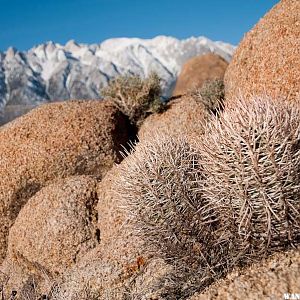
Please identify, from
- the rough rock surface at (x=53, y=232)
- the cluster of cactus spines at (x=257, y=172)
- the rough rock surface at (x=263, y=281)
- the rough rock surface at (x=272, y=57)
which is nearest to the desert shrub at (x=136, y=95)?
the rough rock surface at (x=272, y=57)

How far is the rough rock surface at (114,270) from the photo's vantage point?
751 cm

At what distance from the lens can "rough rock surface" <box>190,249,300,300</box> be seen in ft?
17.3

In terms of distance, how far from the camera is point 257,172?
5141mm

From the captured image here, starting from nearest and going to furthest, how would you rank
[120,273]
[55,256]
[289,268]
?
[289,268], [120,273], [55,256]

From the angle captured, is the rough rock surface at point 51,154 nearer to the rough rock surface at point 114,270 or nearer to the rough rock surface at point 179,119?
the rough rock surface at point 179,119

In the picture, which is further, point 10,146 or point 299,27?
point 10,146

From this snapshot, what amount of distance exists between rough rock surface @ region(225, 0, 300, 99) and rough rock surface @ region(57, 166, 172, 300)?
3.29 m

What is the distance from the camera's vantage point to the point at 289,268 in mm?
5520

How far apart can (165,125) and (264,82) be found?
2846mm

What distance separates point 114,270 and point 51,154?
146 inches

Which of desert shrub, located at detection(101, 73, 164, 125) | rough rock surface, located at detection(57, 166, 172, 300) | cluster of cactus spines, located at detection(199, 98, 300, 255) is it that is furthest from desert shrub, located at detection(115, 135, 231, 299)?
desert shrub, located at detection(101, 73, 164, 125)

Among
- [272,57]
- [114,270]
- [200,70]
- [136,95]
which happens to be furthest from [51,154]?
[200,70]

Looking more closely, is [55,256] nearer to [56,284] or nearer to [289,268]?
[56,284]

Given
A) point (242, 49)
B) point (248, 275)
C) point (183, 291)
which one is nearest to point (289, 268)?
point (248, 275)
